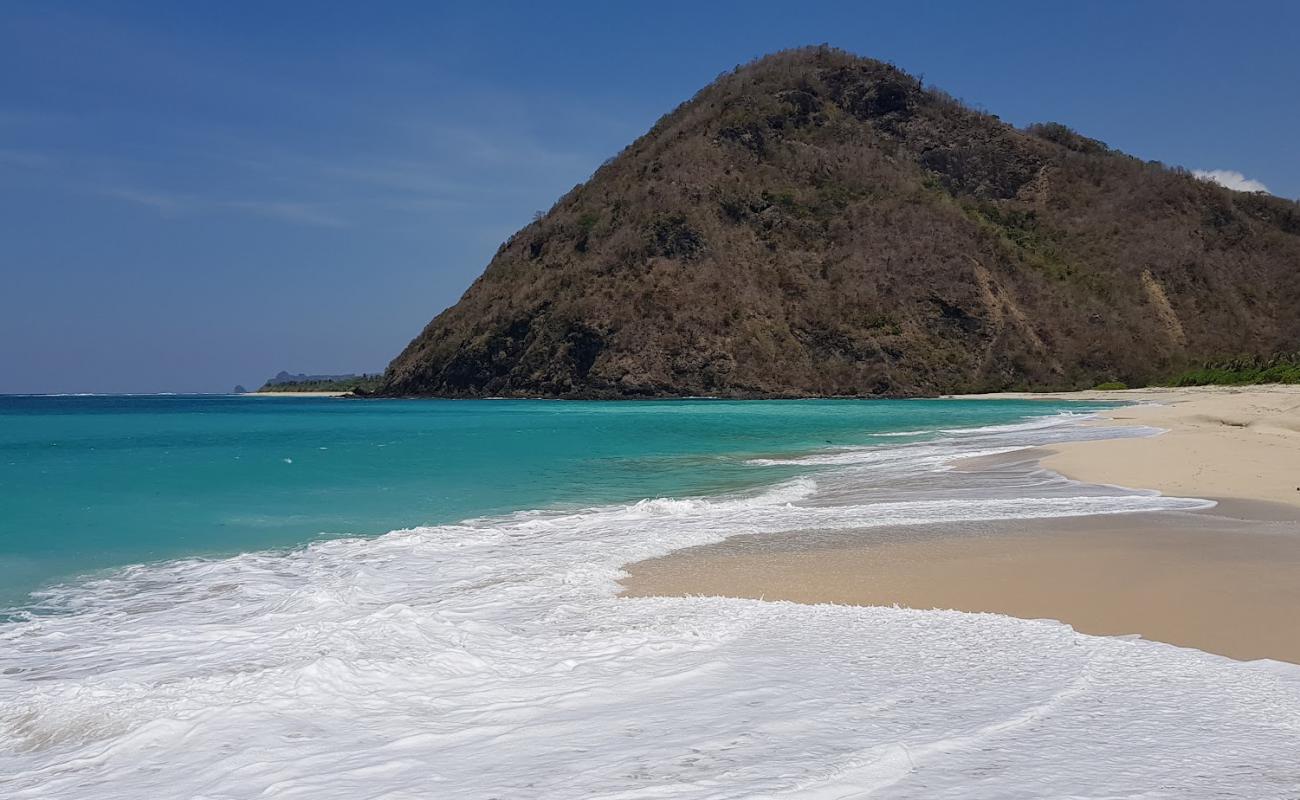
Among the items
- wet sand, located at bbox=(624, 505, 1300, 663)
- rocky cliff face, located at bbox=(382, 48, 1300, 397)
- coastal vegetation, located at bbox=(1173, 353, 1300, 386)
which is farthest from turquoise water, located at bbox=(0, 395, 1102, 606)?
rocky cliff face, located at bbox=(382, 48, 1300, 397)

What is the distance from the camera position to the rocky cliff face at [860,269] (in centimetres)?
8800

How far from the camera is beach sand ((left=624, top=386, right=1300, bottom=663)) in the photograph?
6450mm

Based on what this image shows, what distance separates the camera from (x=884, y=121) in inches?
4705

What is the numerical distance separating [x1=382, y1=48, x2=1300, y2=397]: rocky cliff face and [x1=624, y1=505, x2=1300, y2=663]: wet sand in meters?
76.0

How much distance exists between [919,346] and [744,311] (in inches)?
695

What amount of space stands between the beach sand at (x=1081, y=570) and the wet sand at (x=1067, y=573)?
2cm

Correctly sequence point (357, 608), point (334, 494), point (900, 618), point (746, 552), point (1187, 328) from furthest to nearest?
point (1187, 328), point (334, 494), point (746, 552), point (357, 608), point (900, 618)

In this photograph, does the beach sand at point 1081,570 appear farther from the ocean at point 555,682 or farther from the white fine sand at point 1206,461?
the ocean at point 555,682

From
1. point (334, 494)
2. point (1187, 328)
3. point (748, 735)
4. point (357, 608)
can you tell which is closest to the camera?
point (748, 735)

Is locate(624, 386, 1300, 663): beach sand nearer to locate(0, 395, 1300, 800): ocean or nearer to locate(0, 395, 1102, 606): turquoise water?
locate(0, 395, 1300, 800): ocean

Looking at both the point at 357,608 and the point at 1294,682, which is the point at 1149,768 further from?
the point at 357,608

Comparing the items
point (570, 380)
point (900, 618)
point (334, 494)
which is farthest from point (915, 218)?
point (900, 618)

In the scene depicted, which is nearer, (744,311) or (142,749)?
(142,749)

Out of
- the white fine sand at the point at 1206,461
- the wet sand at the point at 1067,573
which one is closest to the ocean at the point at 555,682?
the wet sand at the point at 1067,573
